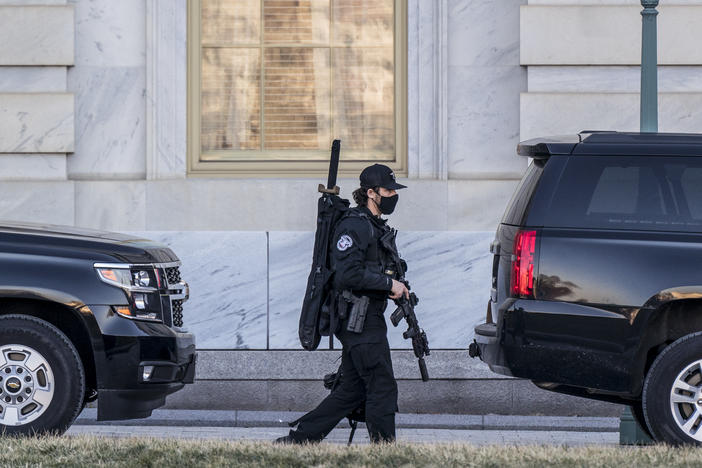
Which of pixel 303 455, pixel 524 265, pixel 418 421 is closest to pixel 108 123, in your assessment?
pixel 418 421

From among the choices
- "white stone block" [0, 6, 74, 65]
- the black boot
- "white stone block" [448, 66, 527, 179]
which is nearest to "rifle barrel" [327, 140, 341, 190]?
the black boot

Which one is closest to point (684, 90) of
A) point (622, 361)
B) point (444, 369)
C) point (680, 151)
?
point (444, 369)

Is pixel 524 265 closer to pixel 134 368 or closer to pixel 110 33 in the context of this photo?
pixel 134 368

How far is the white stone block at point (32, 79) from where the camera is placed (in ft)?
40.4

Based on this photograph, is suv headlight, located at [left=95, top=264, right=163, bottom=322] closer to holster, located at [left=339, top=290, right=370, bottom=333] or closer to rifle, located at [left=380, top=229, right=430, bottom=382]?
holster, located at [left=339, top=290, right=370, bottom=333]

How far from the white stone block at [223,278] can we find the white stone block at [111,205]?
1.04 metres

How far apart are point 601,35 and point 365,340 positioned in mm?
5576

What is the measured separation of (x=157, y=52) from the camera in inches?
490

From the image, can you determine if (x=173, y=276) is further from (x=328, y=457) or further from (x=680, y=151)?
(x=680, y=151)

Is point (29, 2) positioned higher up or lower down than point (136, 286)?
higher up

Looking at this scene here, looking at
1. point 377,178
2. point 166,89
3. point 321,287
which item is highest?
point 166,89

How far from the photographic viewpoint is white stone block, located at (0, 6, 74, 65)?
12.3 m

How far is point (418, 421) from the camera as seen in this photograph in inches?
417

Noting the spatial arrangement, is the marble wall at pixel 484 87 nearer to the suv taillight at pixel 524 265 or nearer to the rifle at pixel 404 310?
the rifle at pixel 404 310
